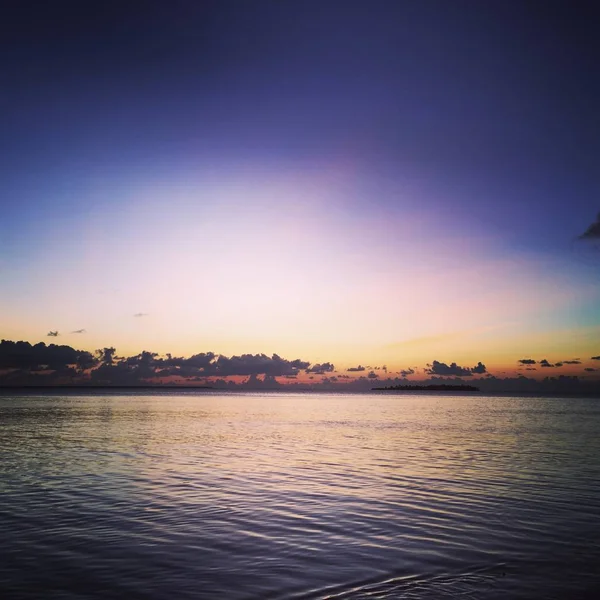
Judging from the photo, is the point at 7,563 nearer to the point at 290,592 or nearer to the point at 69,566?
the point at 69,566

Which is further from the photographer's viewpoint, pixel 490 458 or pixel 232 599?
pixel 490 458

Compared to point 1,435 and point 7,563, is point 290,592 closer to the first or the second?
point 7,563

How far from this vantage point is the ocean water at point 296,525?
39.0 ft

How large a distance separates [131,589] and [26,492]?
43.2ft

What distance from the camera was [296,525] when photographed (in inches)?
667

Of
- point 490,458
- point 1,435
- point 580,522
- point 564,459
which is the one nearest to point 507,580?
point 580,522

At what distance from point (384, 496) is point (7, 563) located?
44.7 ft

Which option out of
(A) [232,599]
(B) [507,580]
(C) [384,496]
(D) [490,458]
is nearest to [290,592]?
(A) [232,599]

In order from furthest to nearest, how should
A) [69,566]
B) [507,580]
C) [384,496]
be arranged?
[384,496] < [69,566] < [507,580]

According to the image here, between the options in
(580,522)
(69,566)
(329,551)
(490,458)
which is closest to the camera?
(69,566)

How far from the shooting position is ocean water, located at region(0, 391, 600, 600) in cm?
1188

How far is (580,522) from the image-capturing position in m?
18.2

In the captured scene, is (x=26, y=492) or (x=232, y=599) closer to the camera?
(x=232, y=599)

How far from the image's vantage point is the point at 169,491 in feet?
74.4
